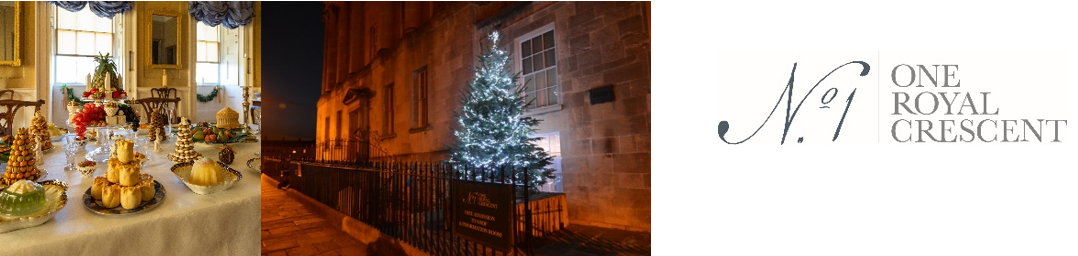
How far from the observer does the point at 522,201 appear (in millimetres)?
1632

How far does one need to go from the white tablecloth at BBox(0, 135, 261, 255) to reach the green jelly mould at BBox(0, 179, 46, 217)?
0.14 ft

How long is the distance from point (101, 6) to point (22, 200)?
978 mm

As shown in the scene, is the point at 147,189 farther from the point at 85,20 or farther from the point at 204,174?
the point at 85,20

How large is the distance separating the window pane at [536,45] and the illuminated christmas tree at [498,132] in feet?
0.49

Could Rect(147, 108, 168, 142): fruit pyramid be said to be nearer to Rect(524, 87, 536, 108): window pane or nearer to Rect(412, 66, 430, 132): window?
Rect(412, 66, 430, 132): window

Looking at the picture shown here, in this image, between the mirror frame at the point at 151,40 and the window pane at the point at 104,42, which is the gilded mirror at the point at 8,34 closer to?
the window pane at the point at 104,42

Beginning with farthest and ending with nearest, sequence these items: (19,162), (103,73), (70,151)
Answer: (103,73), (70,151), (19,162)

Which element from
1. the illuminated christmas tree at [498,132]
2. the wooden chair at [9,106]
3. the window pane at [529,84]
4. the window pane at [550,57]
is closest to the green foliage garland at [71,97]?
the wooden chair at [9,106]

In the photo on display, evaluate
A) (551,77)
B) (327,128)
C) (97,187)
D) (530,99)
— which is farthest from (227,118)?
(551,77)

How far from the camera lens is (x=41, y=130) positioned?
1.43m

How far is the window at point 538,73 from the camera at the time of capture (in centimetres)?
175
